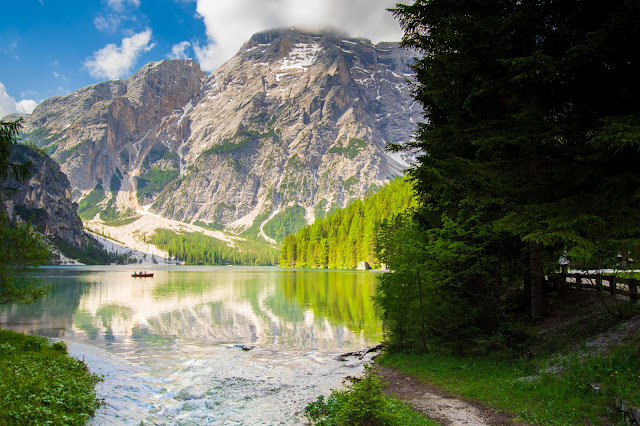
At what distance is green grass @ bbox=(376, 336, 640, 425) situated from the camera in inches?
335

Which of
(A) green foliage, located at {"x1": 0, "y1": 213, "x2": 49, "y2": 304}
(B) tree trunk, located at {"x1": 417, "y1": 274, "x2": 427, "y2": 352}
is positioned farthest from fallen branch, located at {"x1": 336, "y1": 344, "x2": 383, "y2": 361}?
(A) green foliage, located at {"x1": 0, "y1": 213, "x2": 49, "y2": 304}

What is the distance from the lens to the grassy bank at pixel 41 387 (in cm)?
906

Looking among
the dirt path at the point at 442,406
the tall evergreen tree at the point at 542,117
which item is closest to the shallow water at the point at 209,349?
the dirt path at the point at 442,406

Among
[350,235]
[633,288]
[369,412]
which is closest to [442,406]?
[369,412]

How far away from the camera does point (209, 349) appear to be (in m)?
23.7

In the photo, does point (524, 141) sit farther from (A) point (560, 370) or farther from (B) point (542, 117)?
(A) point (560, 370)

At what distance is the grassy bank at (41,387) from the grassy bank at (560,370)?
11.0m

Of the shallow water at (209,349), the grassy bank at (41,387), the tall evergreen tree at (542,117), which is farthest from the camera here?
the shallow water at (209,349)

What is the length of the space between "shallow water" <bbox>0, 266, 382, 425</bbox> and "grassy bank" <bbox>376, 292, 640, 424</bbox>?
4.90m

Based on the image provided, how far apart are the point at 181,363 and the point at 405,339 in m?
11.6

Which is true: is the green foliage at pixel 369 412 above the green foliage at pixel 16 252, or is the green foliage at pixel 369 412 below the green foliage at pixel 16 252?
below

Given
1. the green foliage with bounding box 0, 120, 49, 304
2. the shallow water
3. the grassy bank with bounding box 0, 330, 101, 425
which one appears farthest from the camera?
the green foliage with bounding box 0, 120, 49, 304

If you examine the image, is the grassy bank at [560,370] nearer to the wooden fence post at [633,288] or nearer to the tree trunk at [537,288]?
the tree trunk at [537,288]

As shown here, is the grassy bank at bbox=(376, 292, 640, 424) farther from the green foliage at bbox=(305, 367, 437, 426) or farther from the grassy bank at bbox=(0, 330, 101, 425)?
the grassy bank at bbox=(0, 330, 101, 425)
